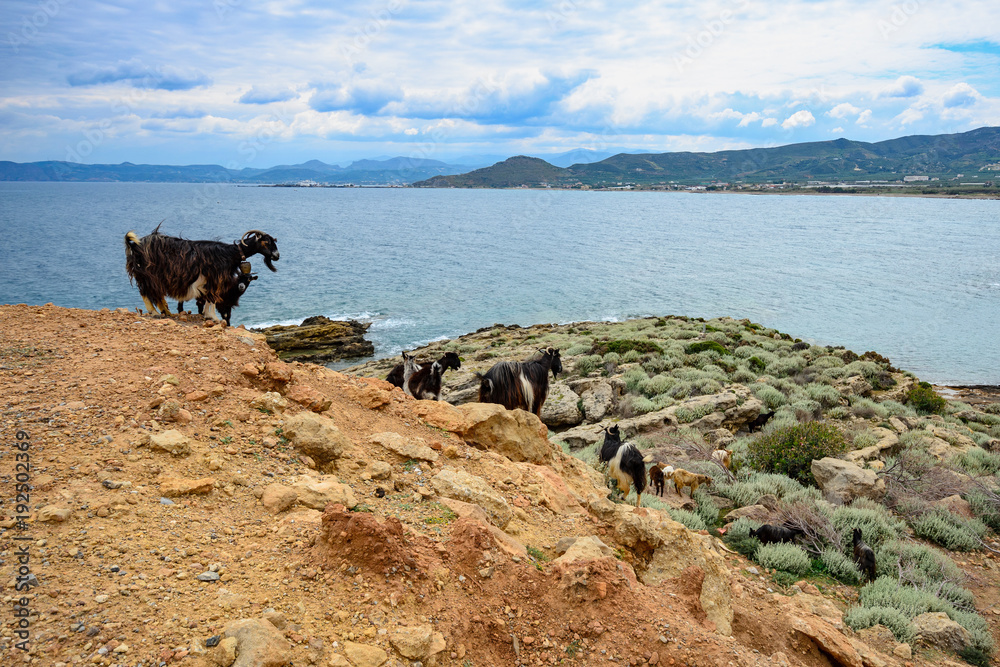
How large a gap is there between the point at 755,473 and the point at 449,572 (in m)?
9.42

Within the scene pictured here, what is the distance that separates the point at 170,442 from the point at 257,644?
2.48 m

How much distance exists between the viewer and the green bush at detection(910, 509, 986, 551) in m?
9.53

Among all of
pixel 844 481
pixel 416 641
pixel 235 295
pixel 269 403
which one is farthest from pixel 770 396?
pixel 416 641

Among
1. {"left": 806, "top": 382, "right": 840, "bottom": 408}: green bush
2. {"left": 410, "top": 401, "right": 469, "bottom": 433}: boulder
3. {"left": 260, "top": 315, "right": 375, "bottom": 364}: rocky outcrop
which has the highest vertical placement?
{"left": 410, "top": 401, "right": 469, "bottom": 433}: boulder

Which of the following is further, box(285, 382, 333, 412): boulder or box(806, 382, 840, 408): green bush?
box(806, 382, 840, 408): green bush

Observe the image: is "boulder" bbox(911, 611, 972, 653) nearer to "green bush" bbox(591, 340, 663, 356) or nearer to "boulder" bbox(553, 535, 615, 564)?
"boulder" bbox(553, 535, 615, 564)

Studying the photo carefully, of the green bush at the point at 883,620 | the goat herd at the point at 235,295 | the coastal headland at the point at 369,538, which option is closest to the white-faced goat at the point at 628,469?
the goat herd at the point at 235,295

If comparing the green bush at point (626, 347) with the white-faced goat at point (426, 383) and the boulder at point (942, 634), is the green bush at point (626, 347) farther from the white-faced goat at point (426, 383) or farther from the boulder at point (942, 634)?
the boulder at point (942, 634)

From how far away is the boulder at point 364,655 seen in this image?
3.36m

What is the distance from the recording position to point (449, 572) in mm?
4262

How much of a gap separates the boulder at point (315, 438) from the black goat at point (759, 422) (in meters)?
12.9

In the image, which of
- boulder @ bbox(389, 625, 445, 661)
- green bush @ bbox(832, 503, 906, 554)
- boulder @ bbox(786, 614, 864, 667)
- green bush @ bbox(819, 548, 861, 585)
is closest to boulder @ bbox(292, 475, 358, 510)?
boulder @ bbox(389, 625, 445, 661)

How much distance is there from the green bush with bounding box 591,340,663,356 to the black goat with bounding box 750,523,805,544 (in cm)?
1409

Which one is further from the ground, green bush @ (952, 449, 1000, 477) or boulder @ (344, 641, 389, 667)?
boulder @ (344, 641, 389, 667)
